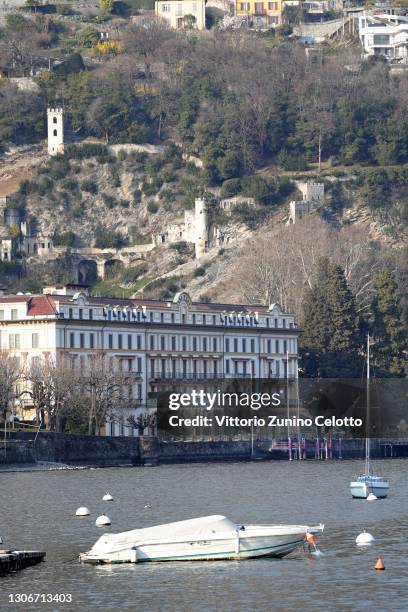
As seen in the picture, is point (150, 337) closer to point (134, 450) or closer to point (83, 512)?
point (134, 450)

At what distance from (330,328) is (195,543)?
108746 millimetres

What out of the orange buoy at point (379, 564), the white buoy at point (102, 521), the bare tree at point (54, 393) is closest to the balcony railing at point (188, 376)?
the bare tree at point (54, 393)

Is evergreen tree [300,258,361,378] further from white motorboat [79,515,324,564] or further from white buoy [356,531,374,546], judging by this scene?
white motorboat [79,515,324,564]

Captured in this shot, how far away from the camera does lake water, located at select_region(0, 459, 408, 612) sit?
7925 cm

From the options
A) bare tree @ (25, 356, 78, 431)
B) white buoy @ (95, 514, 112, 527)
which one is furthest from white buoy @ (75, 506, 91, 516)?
bare tree @ (25, 356, 78, 431)

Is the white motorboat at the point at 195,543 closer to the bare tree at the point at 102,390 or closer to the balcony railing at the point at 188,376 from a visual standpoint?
the bare tree at the point at 102,390

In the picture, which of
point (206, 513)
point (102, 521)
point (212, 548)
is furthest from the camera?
point (206, 513)

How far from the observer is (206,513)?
105 m

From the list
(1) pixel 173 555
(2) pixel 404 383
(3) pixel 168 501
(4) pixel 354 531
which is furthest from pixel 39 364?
(1) pixel 173 555

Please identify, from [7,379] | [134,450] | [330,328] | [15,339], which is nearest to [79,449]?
[134,450]

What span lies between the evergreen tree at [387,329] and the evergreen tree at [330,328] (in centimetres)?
270

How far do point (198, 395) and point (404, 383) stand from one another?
2386 centimetres

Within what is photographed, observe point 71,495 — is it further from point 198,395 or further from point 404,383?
point 404,383

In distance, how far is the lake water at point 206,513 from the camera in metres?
79.2
